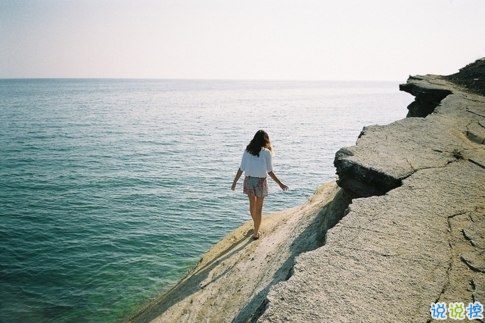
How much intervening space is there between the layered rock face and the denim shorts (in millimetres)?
2049

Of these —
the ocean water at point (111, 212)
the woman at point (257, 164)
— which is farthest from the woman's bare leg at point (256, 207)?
the ocean water at point (111, 212)

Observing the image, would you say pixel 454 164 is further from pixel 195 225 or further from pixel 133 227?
pixel 133 227

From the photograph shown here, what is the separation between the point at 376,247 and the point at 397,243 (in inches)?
10.7

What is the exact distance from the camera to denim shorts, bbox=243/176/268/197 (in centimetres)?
705

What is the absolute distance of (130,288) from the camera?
9.65 m

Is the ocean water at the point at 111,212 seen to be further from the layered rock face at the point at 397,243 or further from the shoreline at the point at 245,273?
the layered rock face at the point at 397,243

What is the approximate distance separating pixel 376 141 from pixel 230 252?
4.06 meters

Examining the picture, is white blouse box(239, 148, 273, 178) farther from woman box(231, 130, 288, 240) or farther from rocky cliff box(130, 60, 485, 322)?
rocky cliff box(130, 60, 485, 322)

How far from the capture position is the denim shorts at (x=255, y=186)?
7047mm

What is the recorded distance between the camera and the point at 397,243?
3.53 m

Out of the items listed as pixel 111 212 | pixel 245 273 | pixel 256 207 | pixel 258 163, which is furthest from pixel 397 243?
pixel 111 212

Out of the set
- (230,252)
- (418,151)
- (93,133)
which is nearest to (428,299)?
(418,151)

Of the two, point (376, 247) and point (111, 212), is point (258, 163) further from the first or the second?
point (111, 212)

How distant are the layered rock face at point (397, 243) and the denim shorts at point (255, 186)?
205 cm
